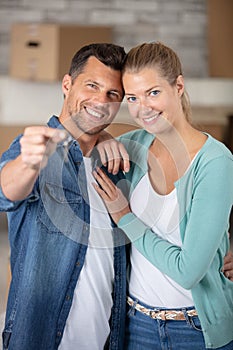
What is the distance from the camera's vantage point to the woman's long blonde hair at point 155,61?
1.00 metres

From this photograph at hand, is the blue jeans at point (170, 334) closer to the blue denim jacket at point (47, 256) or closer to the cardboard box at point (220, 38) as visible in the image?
the blue denim jacket at point (47, 256)

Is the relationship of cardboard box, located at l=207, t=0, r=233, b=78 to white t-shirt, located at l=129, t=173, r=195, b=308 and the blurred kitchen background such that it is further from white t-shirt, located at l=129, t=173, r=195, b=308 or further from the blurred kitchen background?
white t-shirt, located at l=129, t=173, r=195, b=308

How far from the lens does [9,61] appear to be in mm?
3783

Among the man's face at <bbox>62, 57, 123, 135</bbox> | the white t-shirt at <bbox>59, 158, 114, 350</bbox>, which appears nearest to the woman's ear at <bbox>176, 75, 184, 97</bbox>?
the man's face at <bbox>62, 57, 123, 135</bbox>

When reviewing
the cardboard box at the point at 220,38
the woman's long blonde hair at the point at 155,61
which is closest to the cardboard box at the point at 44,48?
the cardboard box at the point at 220,38

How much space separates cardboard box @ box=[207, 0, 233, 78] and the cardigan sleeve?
2.76 metres

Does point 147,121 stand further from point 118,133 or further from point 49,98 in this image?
point 49,98

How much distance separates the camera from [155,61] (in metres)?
1.00

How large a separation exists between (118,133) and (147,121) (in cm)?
15

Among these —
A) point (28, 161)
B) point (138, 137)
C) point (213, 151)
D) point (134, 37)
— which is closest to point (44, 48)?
point (134, 37)

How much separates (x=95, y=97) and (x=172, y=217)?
297 millimetres

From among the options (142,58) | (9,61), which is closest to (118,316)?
(142,58)

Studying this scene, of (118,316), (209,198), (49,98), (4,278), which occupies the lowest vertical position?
(4,278)

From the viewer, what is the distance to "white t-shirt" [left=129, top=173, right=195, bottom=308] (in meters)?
1.02
